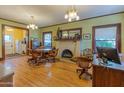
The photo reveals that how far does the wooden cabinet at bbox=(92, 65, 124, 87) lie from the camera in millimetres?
1672

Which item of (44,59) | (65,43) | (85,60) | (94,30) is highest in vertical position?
(94,30)

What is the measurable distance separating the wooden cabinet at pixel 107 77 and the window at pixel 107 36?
3.32 meters

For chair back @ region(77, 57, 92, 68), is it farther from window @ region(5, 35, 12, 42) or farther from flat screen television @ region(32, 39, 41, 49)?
window @ region(5, 35, 12, 42)

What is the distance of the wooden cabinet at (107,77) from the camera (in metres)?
1.67

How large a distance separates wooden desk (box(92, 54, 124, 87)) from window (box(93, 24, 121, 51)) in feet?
10.6

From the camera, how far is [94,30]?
5.38 meters

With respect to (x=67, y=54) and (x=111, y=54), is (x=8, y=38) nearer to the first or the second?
(x=67, y=54)

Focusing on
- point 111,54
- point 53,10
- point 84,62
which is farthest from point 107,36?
point 111,54

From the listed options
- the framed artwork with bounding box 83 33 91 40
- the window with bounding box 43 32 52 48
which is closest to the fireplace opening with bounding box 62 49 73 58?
the framed artwork with bounding box 83 33 91 40

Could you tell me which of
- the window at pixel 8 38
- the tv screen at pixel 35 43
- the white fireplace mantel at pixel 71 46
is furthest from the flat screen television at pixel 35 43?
the window at pixel 8 38

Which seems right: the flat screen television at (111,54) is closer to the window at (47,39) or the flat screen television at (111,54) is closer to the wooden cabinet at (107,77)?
the wooden cabinet at (107,77)
